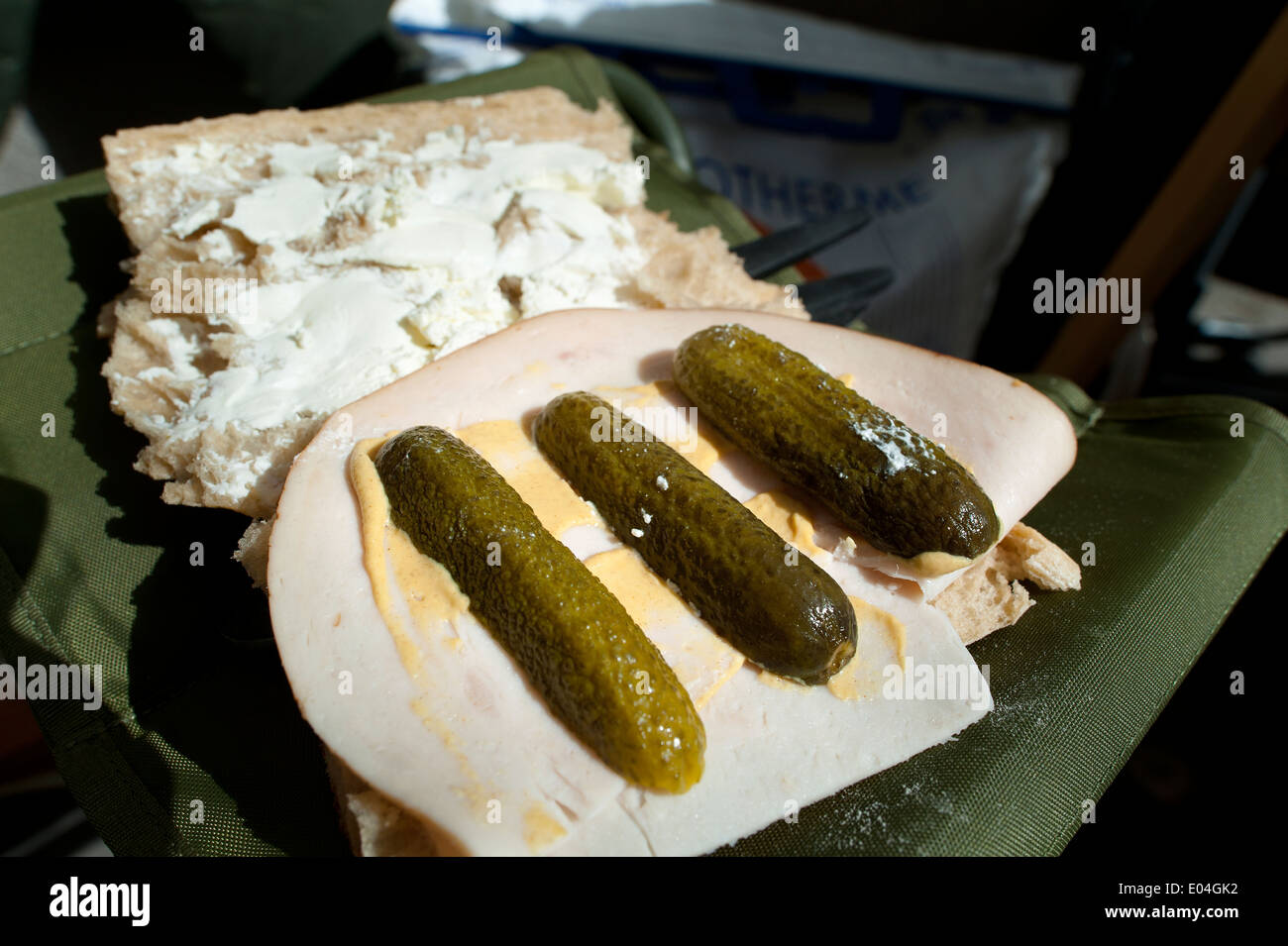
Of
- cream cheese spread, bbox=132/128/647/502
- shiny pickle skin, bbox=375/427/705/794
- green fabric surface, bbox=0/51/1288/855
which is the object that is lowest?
green fabric surface, bbox=0/51/1288/855

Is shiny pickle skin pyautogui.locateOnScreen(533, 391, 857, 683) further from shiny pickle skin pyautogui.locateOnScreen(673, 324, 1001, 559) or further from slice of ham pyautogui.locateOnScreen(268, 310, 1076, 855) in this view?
shiny pickle skin pyautogui.locateOnScreen(673, 324, 1001, 559)

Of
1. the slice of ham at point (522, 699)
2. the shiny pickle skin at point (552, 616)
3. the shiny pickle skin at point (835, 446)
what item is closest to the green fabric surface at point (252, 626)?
the slice of ham at point (522, 699)

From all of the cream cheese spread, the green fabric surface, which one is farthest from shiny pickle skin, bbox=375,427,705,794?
the cream cheese spread

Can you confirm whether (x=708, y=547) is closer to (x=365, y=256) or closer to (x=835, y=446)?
(x=835, y=446)

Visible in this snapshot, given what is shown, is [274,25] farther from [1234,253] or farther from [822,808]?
[1234,253]

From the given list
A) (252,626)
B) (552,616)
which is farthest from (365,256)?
(552,616)
